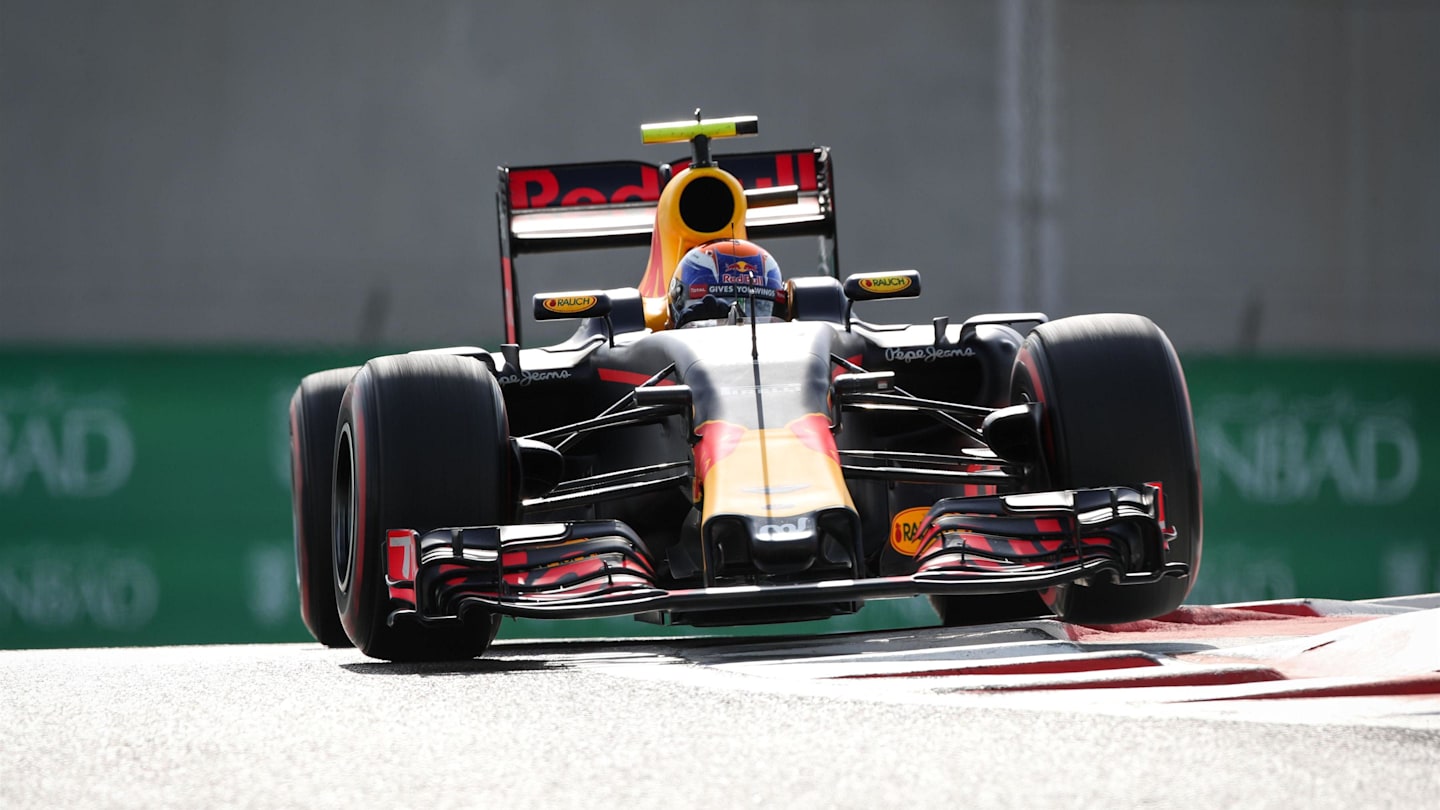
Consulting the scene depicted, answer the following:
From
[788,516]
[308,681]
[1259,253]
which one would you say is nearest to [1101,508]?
[788,516]

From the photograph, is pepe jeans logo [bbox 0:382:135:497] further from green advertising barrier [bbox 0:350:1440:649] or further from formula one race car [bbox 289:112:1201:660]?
formula one race car [bbox 289:112:1201:660]

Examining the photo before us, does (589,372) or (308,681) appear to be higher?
(589,372)

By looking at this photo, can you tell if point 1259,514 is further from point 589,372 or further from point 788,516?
point 788,516

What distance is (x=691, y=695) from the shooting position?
3.75m

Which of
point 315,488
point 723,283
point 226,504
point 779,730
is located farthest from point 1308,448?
point 779,730

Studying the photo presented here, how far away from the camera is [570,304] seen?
589 centimetres

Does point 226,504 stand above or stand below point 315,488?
below

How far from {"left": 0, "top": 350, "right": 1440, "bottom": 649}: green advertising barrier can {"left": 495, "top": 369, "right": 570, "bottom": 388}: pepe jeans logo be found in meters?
4.54

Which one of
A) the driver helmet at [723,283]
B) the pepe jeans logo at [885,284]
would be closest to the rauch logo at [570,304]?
the driver helmet at [723,283]

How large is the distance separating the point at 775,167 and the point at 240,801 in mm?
5440

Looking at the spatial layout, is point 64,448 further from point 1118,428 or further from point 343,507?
point 1118,428

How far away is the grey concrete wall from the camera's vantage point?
12.1 m

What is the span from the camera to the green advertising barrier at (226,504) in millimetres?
10609

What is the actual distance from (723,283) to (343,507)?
4.89 ft
